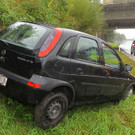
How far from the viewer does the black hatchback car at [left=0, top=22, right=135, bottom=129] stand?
2.27m

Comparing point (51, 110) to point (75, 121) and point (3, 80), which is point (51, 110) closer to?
point (75, 121)

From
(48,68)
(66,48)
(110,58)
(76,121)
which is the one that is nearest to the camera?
(48,68)

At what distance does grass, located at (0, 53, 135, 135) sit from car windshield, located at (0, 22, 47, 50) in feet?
3.57

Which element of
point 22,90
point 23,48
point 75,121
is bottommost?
point 75,121

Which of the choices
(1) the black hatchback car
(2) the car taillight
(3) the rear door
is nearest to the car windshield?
(1) the black hatchback car

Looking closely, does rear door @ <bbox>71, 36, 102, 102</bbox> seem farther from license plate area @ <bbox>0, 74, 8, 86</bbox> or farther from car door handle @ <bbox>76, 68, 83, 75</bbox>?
license plate area @ <bbox>0, 74, 8, 86</bbox>

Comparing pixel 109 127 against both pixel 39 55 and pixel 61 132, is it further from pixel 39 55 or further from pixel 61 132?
pixel 39 55

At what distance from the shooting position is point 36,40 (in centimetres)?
245

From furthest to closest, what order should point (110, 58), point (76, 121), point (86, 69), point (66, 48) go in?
point (110, 58), point (76, 121), point (86, 69), point (66, 48)

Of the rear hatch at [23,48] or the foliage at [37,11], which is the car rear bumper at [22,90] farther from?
the foliage at [37,11]

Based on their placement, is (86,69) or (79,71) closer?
(79,71)

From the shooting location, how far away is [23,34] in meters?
2.69

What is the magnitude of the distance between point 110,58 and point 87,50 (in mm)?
808

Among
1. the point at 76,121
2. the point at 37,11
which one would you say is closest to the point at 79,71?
the point at 76,121
